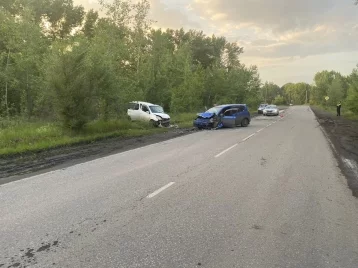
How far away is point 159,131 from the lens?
75.2ft

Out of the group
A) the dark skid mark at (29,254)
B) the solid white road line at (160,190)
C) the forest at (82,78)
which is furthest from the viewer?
the forest at (82,78)

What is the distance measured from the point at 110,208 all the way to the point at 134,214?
0.57 meters

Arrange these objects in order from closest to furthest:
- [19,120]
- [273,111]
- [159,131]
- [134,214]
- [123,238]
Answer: [123,238], [134,214], [19,120], [159,131], [273,111]

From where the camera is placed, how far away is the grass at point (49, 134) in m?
13.8

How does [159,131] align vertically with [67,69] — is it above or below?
below

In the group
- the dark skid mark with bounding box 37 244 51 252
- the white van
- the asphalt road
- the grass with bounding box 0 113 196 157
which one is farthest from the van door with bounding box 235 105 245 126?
the dark skid mark with bounding box 37 244 51 252

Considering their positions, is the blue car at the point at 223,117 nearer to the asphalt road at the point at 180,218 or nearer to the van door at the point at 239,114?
the van door at the point at 239,114

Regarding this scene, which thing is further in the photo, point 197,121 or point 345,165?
point 197,121

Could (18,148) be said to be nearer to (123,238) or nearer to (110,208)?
(110,208)

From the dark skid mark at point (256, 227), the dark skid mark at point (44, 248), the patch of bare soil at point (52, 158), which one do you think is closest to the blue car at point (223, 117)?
the patch of bare soil at point (52, 158)

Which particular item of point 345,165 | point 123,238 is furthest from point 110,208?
point 345,165

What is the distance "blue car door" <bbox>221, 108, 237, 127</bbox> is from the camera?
2616 cm

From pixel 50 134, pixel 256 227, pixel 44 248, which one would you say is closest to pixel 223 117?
pixel 50 134

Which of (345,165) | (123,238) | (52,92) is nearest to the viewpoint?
(123,238)
